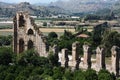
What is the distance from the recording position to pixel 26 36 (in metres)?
45.6

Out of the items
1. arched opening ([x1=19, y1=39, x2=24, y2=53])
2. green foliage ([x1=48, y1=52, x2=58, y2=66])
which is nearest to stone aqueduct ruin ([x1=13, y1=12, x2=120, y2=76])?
arched opening ([x1=19, y1=39, x2=24, y2=53])

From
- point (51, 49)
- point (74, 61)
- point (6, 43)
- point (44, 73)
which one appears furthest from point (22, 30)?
point (6, 43)

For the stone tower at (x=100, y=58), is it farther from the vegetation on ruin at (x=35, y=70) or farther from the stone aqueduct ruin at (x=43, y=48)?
the vegetation on ruin at (x=35, y=70)

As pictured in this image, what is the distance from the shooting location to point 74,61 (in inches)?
1670

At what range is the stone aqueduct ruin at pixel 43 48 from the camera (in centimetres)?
4039

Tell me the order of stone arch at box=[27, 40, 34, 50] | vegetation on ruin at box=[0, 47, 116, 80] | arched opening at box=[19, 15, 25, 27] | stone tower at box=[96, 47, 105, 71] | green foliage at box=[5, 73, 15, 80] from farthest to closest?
arched opening at box=[19, 15, 25, 27], stone arch at box=[27, 40, 34, 50], stone tower at box=[96, 47, 105, 71], green foliage at box=[5, 73, 15, 80], vegetation on ruin at box=[0, 47, 116, 80]

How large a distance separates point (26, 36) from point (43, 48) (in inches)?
125

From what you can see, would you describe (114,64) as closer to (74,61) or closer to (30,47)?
(74,61)

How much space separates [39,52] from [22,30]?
3820 mm

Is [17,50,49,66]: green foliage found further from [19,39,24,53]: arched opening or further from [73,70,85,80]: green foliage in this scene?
[73,70,85,80]: green foliage

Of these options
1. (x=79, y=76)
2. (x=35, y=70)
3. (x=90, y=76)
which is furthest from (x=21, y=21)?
(x=90, y=76)

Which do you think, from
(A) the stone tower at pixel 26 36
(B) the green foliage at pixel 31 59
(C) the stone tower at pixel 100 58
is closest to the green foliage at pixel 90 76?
(C) the stone tower at pixel 100 58

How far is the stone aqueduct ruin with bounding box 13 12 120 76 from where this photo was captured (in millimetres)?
40388

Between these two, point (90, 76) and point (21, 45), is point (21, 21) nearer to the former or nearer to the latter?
point (21, 45)
